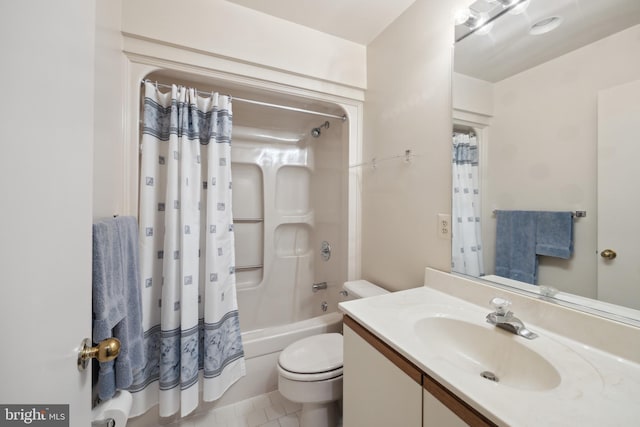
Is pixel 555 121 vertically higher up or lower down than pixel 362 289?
higher up

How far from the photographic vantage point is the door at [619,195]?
648 mm

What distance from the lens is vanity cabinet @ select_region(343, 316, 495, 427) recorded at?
554 millimetres

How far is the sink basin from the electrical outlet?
0.41m

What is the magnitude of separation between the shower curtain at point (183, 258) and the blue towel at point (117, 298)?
0.25m

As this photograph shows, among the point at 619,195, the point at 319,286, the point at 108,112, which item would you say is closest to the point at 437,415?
the point at 619,195

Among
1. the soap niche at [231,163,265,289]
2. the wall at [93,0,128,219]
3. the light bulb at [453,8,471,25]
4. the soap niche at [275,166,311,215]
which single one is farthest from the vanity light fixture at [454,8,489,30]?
the soap niche at [231,163,265,289]

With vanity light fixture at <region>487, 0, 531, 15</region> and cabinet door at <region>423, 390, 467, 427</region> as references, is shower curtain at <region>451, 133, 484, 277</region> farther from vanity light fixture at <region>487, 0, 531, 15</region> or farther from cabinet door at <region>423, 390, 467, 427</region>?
cabinet door at <region>423, 390, 467, 427</region>

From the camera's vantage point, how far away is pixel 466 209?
1.08 metres

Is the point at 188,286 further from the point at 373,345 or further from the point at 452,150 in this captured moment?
the point at 452,150

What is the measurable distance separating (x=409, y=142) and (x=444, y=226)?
0.51m

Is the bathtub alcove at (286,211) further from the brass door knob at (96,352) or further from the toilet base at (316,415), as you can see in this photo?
the brass door knob at (96,352)

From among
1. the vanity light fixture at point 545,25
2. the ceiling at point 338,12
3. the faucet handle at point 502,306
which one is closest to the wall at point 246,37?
the ceiling at point 338,12

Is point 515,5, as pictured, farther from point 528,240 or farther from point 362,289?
point 362,289

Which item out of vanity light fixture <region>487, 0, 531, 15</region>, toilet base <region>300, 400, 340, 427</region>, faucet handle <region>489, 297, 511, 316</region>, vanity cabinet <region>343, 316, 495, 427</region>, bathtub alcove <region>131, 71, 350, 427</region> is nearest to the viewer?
vanity cabinet <region>343, 316, 495, 427</region>
